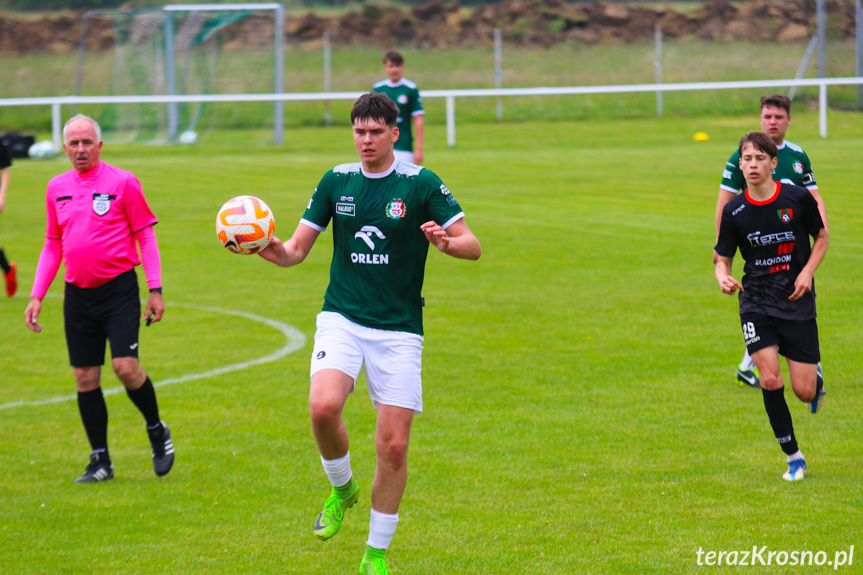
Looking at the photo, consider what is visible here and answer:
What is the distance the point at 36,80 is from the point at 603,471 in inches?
1847

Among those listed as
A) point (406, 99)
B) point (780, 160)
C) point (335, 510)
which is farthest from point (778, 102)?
point (406, 99)

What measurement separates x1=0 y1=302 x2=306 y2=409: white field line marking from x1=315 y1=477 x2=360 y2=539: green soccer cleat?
3.75 m

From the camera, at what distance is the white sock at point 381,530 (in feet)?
17.1

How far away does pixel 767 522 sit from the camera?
581 cm

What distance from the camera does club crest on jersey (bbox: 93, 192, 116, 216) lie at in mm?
6816

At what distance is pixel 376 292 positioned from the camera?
553cm

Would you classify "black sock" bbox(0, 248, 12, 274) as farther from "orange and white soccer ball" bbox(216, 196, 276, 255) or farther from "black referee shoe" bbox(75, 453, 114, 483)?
"orange and white soccer ball" bbox(216, 196, 276, 255)

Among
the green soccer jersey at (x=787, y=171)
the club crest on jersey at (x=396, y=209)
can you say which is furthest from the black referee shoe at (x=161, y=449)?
the green soccer jersey at (x=787, y=171)

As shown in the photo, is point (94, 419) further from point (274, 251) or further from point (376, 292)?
point (376, 292)

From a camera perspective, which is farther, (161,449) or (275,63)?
(275,63)

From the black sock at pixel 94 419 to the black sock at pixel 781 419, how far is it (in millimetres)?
4339

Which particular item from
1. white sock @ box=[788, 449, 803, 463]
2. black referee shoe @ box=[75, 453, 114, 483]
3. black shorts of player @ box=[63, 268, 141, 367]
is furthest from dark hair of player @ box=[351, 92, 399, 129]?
white sock @ box=[788, 449, 803, 463]

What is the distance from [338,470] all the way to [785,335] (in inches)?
117

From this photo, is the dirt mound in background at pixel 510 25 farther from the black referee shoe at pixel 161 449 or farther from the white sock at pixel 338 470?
the white sock at pixel 338 470
